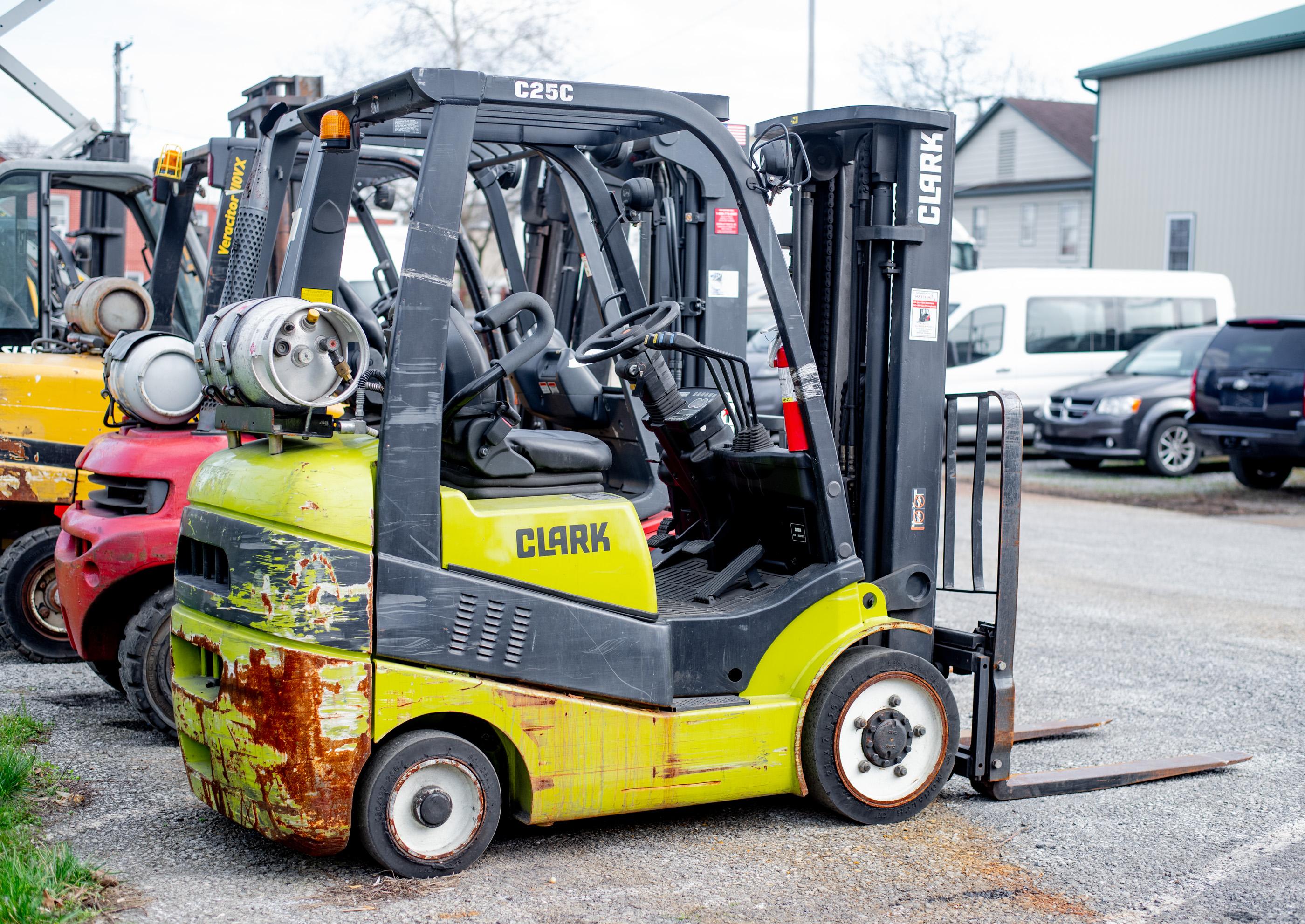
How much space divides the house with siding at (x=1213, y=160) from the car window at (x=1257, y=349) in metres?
14.4

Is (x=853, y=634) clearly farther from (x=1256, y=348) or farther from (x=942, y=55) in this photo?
(x=942, y=55)

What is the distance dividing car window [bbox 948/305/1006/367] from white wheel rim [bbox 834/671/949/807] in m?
14.4

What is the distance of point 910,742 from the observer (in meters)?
5.07

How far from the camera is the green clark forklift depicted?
420 centimetres

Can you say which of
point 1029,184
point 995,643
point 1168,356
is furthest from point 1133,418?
point 1029,184

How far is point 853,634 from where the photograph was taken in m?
4.98

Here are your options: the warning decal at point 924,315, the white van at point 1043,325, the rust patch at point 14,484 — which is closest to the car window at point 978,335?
the white van at point 1043,325

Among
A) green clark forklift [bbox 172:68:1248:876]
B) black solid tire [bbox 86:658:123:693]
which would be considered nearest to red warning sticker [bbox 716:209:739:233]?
green clark forklift [bbox 172:68:1248:876]

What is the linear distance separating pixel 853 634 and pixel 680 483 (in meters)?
1.08

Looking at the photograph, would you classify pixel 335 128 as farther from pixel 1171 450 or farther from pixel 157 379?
pixel 1171 450

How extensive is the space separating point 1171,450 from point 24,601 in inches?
563

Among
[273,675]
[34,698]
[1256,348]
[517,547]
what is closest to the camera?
[273,675]

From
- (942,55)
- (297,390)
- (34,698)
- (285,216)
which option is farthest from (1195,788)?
(942,55)

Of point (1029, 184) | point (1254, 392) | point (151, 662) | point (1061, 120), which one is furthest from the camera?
point (1061, 120)
